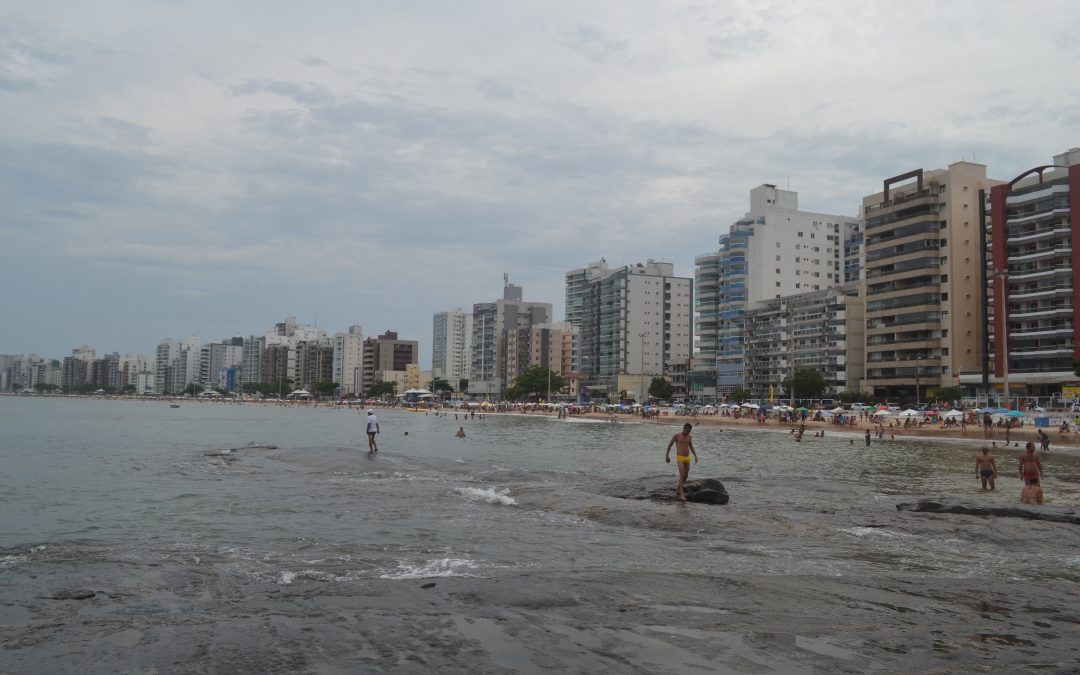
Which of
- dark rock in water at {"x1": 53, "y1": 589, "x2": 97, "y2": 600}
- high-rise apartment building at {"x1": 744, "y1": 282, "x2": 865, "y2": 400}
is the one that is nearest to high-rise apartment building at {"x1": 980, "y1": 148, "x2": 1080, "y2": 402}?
high-rise apartment building at {"x1": 744, "y1": 282, "x2": 865, "y2": 400}

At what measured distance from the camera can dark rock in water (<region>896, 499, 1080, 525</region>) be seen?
18.6 m

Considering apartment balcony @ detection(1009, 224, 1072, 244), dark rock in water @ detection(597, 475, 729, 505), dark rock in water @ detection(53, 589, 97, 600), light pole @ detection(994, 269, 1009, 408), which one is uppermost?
apartment balcony @ detection(1009, 224, 1072, 244)

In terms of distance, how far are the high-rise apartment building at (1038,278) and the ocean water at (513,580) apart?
6778 centimetres

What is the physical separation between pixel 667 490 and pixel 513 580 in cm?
1008

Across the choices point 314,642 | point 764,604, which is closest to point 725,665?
point 764,604

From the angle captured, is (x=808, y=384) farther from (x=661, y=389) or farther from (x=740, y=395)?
(x=661, y=389)

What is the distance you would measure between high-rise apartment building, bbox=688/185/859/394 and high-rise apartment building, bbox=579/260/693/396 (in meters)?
29.5

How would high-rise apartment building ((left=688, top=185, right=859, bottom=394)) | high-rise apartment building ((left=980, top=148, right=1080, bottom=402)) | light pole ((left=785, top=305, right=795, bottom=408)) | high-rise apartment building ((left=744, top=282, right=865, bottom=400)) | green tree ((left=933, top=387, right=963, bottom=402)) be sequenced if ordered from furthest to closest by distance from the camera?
high-rise apartment building ((left=688, top=185, right=859, bottom=394)), light pole ((left=785, top=305, right=795, bottom=408)), high-rise apartment building ((left=744, top=282, right=865, bottom=400)), green tree ((left=933, top=387, right=963, bottom=402)), high-rise apartment building ((left=980, top=148, right=1080, bottom=402))

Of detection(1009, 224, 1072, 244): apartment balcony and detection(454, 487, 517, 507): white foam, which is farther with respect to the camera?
detection(1009, 224, 1072, 244): apartment balcony

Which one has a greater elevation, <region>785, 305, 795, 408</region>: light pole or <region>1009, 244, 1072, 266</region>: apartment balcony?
<region>1009, 244, 1072, 266</region>: apartment balcony

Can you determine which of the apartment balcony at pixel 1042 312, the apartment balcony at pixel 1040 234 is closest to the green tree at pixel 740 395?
the apartment balcony at pixel 1042 312

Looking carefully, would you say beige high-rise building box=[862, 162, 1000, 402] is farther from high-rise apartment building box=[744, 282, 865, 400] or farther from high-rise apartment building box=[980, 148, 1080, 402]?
high-rise apartment building box=[744, 282, 865, 400]

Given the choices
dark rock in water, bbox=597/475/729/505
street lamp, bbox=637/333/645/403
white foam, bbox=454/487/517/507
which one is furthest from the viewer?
street lamp, bbox=637/333/645/403

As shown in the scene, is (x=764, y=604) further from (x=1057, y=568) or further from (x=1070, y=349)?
(x=1070, y=349)
